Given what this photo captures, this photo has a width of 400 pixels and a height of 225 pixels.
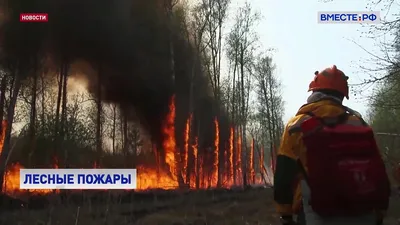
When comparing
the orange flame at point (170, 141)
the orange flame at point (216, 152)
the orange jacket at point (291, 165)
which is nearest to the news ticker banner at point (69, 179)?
the orange flame at point (170, 141)

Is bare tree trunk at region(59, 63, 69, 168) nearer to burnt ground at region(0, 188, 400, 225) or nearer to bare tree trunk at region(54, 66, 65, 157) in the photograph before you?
bare tree trunk at region(54, 66, 65, 157)

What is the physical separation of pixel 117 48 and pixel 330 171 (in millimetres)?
15391

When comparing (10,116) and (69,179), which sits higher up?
(10,116)

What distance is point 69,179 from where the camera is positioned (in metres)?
13.1

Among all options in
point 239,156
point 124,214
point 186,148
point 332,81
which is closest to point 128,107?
point 186,148

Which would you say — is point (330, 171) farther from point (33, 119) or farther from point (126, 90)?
point (126, 90)

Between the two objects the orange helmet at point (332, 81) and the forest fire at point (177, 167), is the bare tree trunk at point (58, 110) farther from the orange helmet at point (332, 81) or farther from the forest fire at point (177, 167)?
the orange helmet at point (332, 81)

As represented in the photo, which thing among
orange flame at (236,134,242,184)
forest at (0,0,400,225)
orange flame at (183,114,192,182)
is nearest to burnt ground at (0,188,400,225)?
forest at (0,0,400,225)

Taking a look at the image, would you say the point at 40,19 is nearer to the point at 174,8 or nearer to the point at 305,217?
the point at 174,8

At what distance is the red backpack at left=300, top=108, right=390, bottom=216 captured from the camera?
1794mm

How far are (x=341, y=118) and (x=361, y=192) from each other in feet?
1.05

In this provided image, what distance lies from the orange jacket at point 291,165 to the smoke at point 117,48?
1262cm

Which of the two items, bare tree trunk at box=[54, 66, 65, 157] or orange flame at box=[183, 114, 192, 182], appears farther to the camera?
orange flame at box=[183, 114, 192, 182]

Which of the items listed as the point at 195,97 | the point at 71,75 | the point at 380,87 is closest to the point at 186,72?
the point at 195,97
